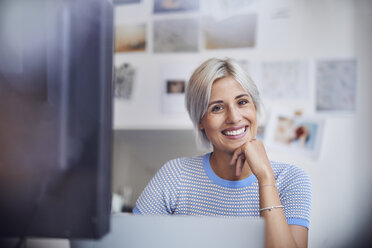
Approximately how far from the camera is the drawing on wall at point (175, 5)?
1361 mm

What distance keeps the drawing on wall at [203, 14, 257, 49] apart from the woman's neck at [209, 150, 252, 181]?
59 centimetres

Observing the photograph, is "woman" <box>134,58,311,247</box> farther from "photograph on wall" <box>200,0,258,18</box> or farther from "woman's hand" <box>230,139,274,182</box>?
"photograph on wall" <box>200,0,258,18</box>

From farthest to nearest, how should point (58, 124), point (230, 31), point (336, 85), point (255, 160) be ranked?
point (230, 31) → point (336, 85) → point (255, 160) → point (58, 124)

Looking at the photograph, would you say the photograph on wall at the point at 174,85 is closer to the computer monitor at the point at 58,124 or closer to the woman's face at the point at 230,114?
the woman's face at the point at 230,114

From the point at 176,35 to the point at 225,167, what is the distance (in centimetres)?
74

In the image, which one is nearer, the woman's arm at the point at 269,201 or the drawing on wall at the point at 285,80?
the woman's arm at the point at 269,201

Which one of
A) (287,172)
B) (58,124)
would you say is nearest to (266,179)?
(287,172)

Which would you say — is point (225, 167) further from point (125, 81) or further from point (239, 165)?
point (125, 81)

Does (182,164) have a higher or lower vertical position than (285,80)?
lower

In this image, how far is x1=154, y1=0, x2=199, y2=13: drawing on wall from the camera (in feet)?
4.47

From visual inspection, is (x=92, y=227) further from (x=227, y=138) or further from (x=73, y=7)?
(x=227, y=138)

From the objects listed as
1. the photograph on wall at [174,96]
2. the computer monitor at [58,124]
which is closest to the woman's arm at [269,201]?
the computer monitor at [58,124]

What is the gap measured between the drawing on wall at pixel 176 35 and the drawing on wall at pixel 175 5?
0.05 m

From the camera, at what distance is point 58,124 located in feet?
1.20
